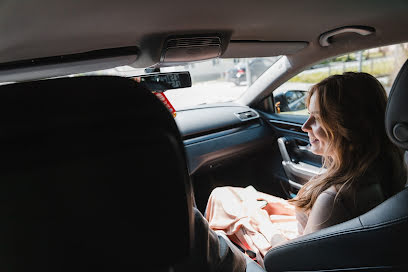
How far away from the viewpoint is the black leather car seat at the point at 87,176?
53 centimetres

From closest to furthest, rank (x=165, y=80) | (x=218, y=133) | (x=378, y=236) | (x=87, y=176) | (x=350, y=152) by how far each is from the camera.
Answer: (x=87, y=176)
(x=378, y=236)
(x=350, y=152)
(x=165, y=80)
(x=218, y=133)

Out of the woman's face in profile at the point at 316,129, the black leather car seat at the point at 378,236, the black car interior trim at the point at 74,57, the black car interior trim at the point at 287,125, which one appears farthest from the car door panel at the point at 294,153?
the black car interior trim at the point at 74,57

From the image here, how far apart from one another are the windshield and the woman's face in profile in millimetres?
1405

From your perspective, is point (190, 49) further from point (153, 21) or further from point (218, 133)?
point (218, 133)

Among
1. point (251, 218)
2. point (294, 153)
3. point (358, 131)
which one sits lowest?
point (251, 218)

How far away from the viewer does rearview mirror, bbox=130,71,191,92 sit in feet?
5.12

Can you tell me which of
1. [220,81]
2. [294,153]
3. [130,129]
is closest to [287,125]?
[294,153]

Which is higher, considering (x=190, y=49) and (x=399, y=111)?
(x=190, y=49)

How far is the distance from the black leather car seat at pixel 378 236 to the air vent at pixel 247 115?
215 cm

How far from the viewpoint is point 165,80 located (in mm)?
1627

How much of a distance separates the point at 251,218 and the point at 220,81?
224 cm

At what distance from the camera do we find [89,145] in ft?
1.80

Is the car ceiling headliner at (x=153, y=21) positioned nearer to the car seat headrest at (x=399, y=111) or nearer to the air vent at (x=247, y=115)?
the car seat headrest at (x=399, y=111)

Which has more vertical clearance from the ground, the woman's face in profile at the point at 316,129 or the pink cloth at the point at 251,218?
the woman's face in profile at the point at 316,129
